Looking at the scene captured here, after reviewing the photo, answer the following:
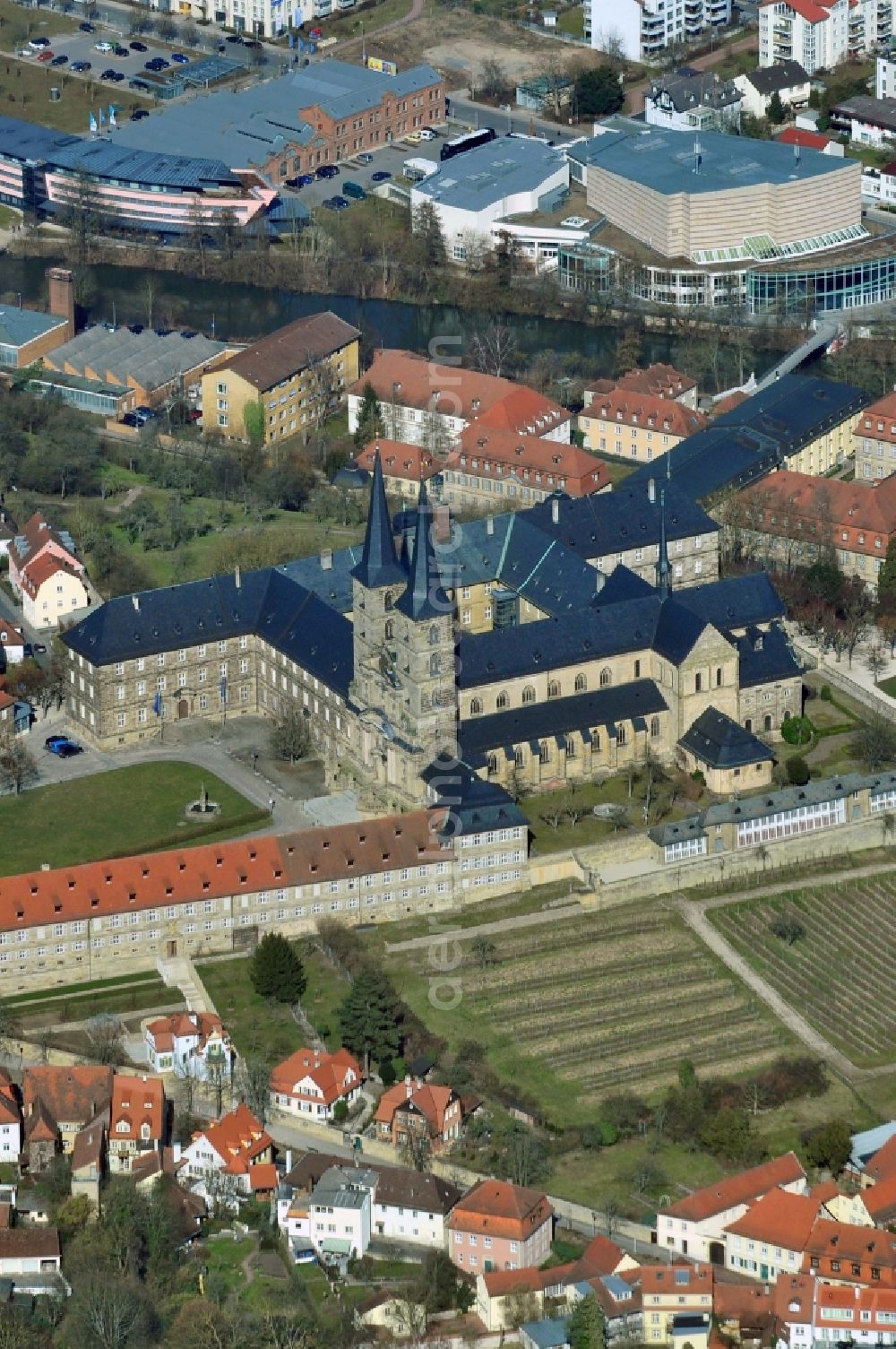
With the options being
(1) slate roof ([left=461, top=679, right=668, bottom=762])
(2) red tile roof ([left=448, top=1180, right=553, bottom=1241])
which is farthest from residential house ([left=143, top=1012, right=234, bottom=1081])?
(1) slate roof ([left=461, top=679, right=668, bottom=762])

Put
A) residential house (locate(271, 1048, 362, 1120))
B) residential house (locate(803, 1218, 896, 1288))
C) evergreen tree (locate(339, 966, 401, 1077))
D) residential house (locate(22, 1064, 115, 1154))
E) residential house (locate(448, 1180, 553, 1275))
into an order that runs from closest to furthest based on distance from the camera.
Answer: residential house (locate(803, 1218, 896, 1288)), residential house (locate(448, 1180, 553, 1275)), residential house (locate(22, 1064, 115, 1154)), residential house (locate(271, 1048, 362, 1120)), evergreen tree (locate(339, 966, 401, 1077))

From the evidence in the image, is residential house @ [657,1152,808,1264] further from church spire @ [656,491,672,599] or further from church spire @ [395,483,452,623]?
church spire @ [656,491,672,599]

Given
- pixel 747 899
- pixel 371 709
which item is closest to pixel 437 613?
pixel 371 709

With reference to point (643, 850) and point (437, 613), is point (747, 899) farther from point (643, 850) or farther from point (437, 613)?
point (437, 613)

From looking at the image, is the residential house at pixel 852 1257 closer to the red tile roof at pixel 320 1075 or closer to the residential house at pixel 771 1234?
the residential house at pixel 771 1234

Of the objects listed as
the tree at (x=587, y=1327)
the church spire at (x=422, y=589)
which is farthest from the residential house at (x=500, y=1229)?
the church spire at (x=422, y=589)
